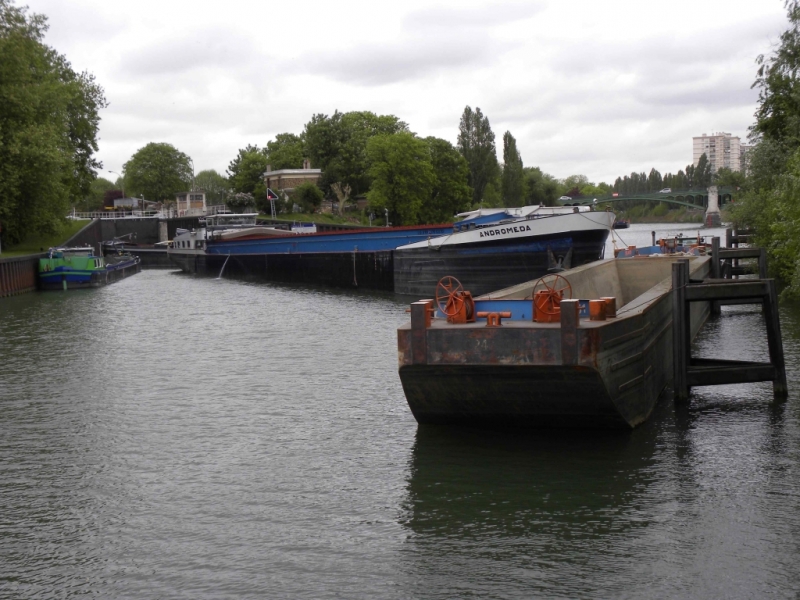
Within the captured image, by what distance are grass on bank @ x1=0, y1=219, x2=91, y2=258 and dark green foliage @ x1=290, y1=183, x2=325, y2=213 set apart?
25.6 metres

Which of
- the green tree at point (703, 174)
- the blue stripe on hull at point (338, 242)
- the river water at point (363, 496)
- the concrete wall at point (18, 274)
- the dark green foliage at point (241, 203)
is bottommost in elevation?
the river water at point (363, 496)

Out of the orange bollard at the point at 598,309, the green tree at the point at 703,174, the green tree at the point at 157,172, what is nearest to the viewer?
the orange bollard at the point at 598,309

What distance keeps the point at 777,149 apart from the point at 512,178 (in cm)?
6059

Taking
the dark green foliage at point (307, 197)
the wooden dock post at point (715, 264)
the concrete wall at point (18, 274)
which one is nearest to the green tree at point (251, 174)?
the dark green foliage at point (307, 197)

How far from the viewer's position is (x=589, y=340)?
930 centimetres

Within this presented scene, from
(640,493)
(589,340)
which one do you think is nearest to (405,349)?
(589,340)

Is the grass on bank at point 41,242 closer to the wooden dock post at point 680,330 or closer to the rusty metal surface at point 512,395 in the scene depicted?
the rusty metal surface at point 512,395

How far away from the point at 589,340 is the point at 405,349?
2157 mm

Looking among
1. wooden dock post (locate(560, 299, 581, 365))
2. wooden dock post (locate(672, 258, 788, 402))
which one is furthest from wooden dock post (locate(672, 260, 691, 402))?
wooden dock post (locate(560, 299, 581, 365))

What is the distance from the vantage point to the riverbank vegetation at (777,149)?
78.7ft

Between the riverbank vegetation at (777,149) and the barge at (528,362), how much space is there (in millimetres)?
12551

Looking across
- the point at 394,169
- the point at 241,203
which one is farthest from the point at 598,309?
the point at 241,203

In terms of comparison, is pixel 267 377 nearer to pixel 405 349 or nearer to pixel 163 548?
pixel 405 349

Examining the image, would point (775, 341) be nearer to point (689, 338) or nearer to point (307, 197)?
point (689, 338)
